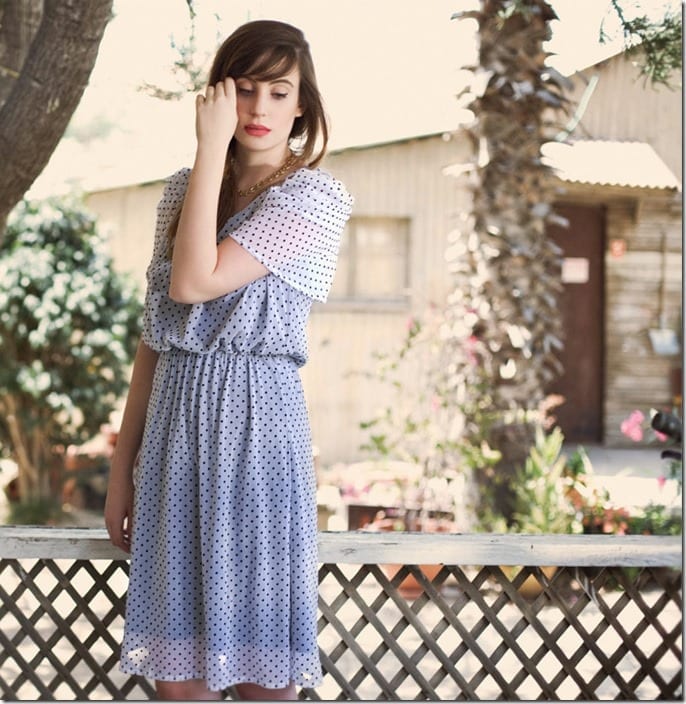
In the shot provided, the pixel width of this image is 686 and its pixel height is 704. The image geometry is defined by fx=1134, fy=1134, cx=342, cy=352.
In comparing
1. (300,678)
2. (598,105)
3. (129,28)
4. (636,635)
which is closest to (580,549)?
(636,635)

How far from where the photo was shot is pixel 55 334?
7.31m

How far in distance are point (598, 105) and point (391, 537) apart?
8371mm

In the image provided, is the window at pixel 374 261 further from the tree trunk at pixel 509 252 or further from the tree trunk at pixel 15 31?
the tree trunk at pixel 15 31

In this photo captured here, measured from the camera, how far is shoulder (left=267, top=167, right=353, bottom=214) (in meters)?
2.04

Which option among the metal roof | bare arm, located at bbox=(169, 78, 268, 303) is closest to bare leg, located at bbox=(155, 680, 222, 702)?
bare arm, located at bbox=(169, 78, 268, 303)

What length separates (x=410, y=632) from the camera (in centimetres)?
556

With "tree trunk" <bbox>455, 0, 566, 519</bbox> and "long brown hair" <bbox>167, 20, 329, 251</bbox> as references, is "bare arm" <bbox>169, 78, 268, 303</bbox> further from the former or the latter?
"tree trunk" <bbox>455, 0, 566, 519</bbox>

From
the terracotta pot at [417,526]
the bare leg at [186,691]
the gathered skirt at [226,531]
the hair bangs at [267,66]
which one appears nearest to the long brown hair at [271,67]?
the hair bangs at [267,66]

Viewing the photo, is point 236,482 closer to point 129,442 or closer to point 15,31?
point 129,442

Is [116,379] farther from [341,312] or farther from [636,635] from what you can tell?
[636,635]

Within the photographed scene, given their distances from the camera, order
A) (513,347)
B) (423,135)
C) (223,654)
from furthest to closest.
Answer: (423,135)
(513,347)
(223,654)

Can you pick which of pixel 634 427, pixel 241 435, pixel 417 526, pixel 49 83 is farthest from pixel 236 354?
pixel 417 526

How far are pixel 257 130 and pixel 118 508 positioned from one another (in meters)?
0.77

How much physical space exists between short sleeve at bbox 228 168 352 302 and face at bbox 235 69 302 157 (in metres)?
0.09
